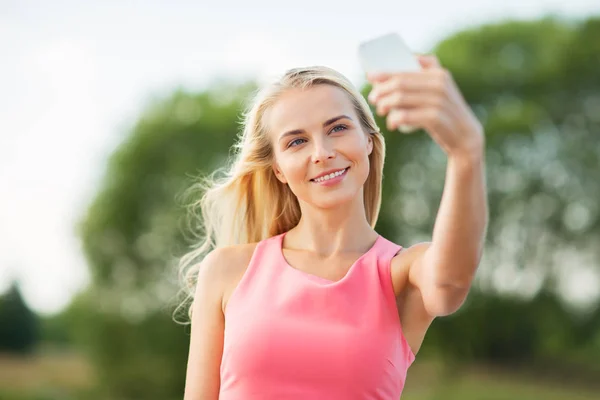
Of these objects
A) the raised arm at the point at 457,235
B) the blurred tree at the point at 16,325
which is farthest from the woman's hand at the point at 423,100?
the blurred tree at the point at 16,325

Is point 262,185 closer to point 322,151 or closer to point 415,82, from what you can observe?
point 322,151

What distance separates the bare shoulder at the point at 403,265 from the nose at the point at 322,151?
0.40 meters

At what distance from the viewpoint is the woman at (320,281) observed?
2656 millimetres

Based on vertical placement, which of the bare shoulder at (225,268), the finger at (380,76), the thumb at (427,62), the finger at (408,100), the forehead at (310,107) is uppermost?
the forehead at (310,107)

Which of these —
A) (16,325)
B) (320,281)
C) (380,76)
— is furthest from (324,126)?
(16,325)

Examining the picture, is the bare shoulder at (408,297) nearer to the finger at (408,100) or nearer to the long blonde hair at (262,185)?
the long blonde hair at (262,185)

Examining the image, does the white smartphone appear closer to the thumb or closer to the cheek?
the thumb

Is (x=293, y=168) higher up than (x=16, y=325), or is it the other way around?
(x=16, y=325)

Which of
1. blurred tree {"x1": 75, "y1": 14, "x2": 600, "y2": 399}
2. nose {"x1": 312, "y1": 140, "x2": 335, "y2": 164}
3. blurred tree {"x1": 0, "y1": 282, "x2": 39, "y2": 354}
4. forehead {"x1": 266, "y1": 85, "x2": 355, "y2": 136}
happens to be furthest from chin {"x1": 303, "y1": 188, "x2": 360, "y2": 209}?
blurred tree {"x1": 0, "y1": 282, "x2": 39, "y2": 354}

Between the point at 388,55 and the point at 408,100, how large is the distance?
0.15m

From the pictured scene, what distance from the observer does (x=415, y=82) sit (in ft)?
6.27

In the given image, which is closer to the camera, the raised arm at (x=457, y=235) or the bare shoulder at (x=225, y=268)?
the raised arm at (x=457, y=235)

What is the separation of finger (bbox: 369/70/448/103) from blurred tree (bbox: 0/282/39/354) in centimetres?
1714

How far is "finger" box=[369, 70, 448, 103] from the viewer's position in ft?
6.25
